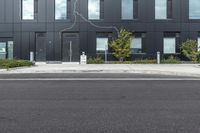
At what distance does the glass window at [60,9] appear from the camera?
148 ft

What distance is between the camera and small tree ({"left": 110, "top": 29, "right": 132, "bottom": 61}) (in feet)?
142

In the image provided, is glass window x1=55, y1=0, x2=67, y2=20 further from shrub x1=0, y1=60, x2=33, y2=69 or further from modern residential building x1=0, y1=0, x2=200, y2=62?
shrub x1=0, y1=60, x2=33, y2=69

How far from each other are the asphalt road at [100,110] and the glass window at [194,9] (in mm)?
28154

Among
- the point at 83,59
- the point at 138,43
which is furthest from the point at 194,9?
the point at 83,59

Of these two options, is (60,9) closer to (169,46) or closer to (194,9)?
(169,46)

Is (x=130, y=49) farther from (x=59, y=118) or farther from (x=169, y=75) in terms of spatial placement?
(x=59, y=118)

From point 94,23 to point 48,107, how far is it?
107 ft

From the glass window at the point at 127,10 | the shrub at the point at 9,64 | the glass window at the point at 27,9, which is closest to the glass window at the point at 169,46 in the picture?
the glass window at the point at 127,10

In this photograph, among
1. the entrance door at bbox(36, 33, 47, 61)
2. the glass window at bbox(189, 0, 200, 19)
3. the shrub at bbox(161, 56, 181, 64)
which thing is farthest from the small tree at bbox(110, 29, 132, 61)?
the entrance door at bbox(36, 33, 47, 61)

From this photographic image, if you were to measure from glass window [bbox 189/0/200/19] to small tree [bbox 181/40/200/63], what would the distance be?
9.30 ft

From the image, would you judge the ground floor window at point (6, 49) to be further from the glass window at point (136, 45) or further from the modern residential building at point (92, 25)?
the glass window at point (136, 45)

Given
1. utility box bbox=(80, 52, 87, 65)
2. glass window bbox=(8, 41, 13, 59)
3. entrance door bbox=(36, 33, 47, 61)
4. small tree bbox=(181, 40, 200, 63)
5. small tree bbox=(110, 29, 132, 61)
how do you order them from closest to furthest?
utility box bbox=(80, 52, 87, 65)
small tree bbox=(181, 40, 200, 63)
small tree bbox=(110, 29, 132, 61)
entrance door bbox=(36, 33, 47, 61)
glass window bbox=(8, 41, 13, 59)

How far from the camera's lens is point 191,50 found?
1702 inches

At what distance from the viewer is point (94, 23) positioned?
44.7 metres
